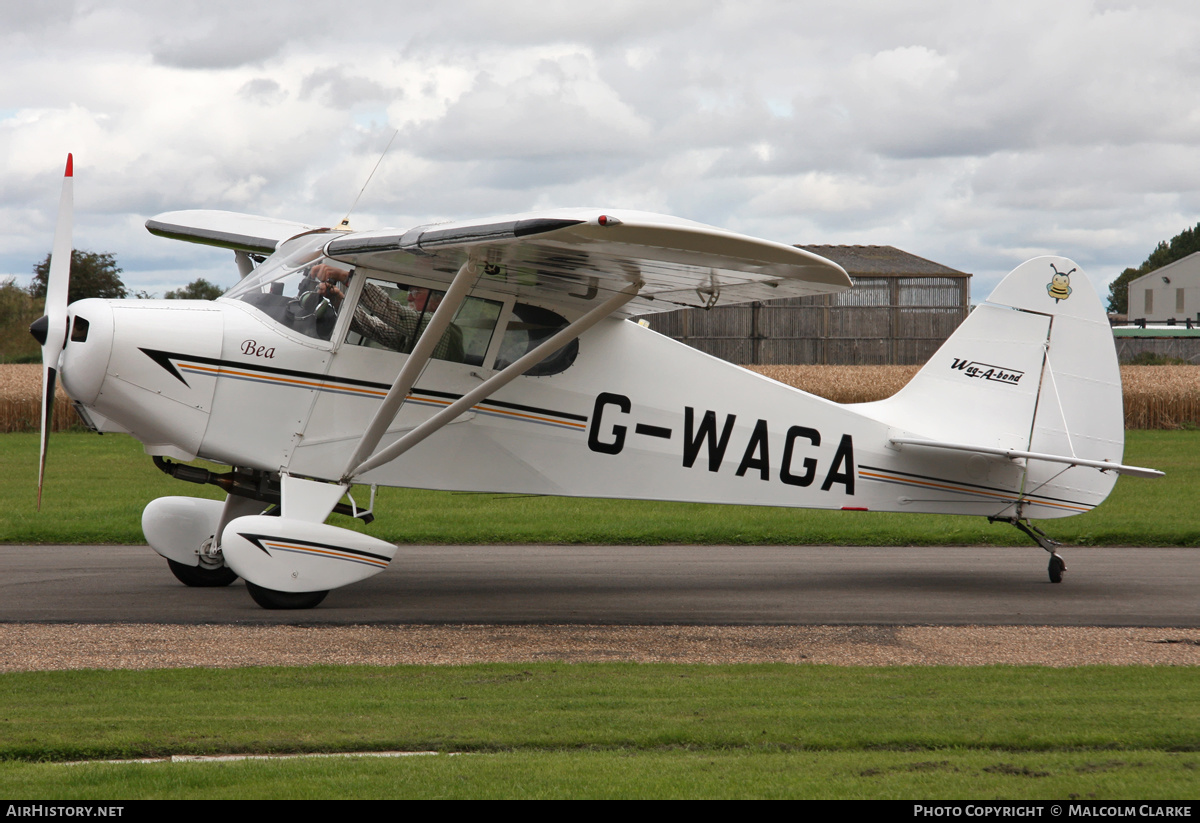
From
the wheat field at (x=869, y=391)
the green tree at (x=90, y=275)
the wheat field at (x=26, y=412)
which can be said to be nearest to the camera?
the wheat field at (x=26, y=412)

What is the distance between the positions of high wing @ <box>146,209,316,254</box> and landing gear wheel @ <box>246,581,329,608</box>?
397cm

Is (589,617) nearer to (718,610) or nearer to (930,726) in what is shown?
(718,610)

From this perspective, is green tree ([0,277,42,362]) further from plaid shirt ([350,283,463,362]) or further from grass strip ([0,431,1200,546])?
plaid shirt ([350,283,463,362])

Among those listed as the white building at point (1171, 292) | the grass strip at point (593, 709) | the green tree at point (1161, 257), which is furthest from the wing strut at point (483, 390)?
the green tree at point (1161, 257)

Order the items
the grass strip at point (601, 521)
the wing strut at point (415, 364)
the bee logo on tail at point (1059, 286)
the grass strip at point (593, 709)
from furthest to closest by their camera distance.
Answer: the grass strip at point (601, 521) < the bee logo on tail at point (1059, 286) < the wing strut at point (415, 364) < the grass strip at point (593, 709)

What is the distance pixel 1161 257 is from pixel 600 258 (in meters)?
148

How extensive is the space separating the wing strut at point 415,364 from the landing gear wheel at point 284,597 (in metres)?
1.02

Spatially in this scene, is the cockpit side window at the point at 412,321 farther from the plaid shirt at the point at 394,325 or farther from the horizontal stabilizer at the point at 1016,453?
the horizontal stabilizer at the point at 1016,453

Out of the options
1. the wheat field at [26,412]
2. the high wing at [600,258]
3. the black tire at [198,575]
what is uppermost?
the high wing at [600,258]

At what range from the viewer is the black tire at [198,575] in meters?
9.88

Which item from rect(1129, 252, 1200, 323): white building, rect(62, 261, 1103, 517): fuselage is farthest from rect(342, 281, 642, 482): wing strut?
rect(1129, 252, 1200, 323): white building

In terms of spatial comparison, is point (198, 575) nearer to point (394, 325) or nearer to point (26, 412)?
point (394, 325)

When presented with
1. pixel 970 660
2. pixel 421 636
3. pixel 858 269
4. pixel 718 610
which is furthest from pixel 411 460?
pixel 858 269

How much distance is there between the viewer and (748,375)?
10.1 m
